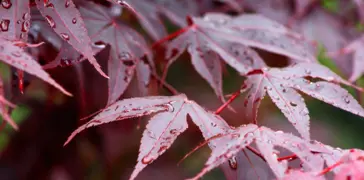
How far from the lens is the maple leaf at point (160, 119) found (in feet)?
1.74

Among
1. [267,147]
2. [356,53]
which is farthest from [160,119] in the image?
[356,53]

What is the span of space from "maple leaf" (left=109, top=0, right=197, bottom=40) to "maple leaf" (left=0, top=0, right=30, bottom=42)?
1.20 feet

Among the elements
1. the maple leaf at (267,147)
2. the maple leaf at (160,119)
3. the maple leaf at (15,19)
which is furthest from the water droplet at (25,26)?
the maple leaf at (267,147)

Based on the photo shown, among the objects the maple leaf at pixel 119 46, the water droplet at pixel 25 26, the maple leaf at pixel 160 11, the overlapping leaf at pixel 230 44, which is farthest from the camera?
the maple leaf at pixel 160 11

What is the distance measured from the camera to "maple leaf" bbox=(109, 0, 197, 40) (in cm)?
96

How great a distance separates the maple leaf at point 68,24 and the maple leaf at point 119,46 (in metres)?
0.14

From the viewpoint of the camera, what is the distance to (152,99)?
635 mm

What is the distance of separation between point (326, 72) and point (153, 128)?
338mm

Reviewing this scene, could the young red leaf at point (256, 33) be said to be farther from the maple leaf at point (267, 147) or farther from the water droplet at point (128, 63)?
the maple leaf at point (267, 147)

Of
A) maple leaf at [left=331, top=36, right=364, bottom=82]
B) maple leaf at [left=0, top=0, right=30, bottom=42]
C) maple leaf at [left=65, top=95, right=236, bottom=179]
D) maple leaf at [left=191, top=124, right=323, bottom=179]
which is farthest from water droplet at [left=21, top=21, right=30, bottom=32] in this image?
maple leaf at [left=331, top=36, right=364, bottom=82]

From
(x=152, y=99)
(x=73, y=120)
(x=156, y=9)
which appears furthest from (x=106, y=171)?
(x=152, y=99)

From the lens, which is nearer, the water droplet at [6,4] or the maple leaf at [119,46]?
the water droplet at [6,4]

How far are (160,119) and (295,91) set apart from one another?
23 cm

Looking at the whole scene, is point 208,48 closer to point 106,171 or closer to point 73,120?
point 73,120
